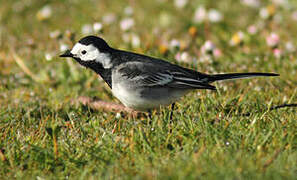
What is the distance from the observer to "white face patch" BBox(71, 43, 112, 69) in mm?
4641

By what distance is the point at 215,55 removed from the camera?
6.59 metres

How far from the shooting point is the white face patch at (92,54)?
15.2 feet

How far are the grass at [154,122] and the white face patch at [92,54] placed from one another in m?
0.52

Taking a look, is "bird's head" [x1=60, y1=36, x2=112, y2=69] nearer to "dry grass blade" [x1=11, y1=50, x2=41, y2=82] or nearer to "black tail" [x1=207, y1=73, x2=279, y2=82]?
"black tail" [x1=207, y1=73, x2=279, y2=82]

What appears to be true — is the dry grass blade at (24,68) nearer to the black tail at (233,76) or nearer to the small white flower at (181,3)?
the black tail at (233,76)

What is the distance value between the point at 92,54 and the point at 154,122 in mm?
1214

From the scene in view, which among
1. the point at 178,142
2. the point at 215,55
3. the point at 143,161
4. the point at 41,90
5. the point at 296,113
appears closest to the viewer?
the point at 143,161

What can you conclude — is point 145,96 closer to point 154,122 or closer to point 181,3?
point 154,122

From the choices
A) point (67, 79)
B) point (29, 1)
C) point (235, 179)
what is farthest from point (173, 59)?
point (29, 1)

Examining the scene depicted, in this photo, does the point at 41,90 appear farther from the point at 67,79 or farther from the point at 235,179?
the point at 235,179

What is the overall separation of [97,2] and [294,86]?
500 cm

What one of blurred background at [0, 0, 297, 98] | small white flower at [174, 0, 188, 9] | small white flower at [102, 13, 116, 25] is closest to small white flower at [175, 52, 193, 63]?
blurred background at [0, 0, 297, 98]

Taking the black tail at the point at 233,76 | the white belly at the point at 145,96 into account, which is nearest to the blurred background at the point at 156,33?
the black tail at the point at 233,76

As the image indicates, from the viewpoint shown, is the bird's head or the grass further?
the bird's head
